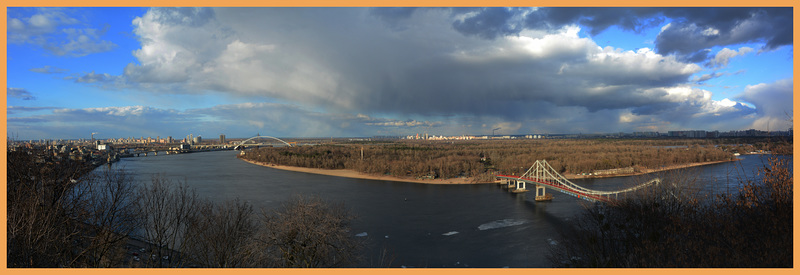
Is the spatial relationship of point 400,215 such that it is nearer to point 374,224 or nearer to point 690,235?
point 374,224

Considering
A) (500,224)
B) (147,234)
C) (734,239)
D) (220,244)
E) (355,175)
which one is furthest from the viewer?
(355,175)

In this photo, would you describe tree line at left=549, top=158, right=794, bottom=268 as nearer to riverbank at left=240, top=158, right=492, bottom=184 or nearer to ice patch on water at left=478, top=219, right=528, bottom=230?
ice patch on water at left=478, top=219, right=528, bottom=230

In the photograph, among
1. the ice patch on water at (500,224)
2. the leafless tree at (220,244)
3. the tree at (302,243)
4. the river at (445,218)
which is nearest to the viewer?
the leafless tree at (220,244)

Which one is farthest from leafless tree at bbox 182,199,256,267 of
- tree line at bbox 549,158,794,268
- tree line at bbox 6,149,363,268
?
tree line at bbox 549,158,794,268

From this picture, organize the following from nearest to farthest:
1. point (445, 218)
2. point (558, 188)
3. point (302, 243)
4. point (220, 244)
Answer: point (220, 244)
point (302, 243)
point (445, 218)
point (558, 188)

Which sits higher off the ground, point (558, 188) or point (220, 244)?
point (220, 244)

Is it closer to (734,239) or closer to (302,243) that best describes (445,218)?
(302,243)

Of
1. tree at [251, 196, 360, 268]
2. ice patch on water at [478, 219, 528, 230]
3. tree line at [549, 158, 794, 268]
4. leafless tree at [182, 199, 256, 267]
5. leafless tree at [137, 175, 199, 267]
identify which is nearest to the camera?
tree line at [549, 158, 794, 268]

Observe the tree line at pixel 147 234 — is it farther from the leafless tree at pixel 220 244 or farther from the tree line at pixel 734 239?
the tree line at pixel 734 239

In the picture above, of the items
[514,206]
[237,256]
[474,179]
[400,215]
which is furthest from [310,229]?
[474,179]

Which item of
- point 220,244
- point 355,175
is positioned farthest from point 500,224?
point 355,175

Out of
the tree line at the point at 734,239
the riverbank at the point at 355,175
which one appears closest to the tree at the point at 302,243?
the tree line at the point at 734,239
